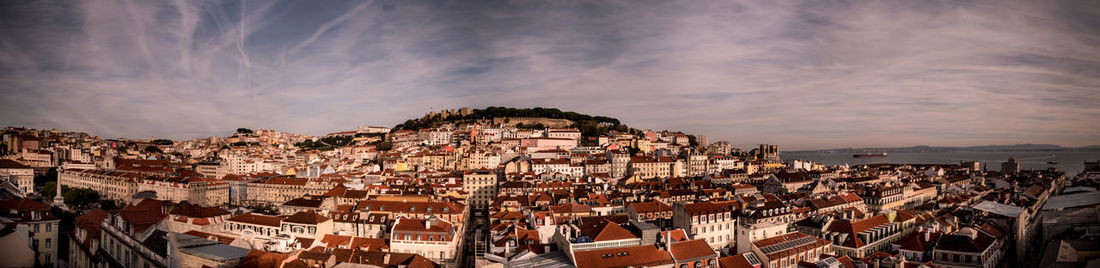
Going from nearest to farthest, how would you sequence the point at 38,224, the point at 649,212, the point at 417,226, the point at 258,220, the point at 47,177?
1. the point at 38,224
2. the point at 417,226
3. the point at 258,220
4. the point at 649,212
5. the point at 47,177

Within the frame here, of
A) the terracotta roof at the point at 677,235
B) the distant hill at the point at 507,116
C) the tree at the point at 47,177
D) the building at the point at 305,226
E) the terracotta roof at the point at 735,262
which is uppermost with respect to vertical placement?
the distant hill at the point at 507,116

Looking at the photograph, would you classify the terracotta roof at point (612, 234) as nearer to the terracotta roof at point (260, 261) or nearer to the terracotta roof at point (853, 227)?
the terracotta roof at point (853, 227)

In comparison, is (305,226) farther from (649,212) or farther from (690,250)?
(649,212)

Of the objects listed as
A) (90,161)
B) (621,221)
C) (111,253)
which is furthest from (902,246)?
(90,161)

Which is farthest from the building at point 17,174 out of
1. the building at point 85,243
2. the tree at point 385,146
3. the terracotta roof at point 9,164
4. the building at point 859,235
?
the tree at point 385,146

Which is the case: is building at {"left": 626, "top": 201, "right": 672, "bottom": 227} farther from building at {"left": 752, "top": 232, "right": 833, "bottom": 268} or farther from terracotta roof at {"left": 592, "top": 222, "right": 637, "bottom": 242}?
terracotta roof at {"left": 592, "top": 222, "right": 637, "bottom": 242}

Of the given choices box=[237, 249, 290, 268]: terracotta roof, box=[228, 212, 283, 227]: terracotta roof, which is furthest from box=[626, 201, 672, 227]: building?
box=[237, 249, 290, 268]: terracotta roof

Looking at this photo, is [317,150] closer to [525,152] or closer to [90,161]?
[90,161]

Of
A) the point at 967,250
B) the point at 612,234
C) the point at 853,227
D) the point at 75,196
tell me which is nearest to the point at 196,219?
the point at 612,234
